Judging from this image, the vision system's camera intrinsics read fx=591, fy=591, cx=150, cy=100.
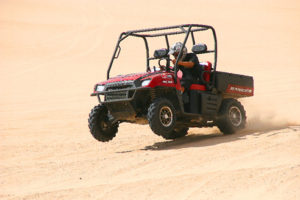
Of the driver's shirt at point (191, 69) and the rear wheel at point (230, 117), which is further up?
the driver's shirt at point (191, 69)

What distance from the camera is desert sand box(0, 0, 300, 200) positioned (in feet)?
21.2

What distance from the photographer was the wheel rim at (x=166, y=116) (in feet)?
29.1

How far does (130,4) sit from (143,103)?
35319 mm

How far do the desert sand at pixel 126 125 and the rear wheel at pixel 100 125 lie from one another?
0.28m

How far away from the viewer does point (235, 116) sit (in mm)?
10359

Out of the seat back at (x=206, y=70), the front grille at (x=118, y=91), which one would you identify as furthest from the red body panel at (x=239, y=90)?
the front grille at (x=118, y=91)

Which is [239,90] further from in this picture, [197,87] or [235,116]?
[197,87]

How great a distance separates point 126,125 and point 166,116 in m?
4.20

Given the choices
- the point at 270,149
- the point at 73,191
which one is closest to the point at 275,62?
the point at 270,149

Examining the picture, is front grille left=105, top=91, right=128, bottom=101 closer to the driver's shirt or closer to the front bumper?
the front bumper

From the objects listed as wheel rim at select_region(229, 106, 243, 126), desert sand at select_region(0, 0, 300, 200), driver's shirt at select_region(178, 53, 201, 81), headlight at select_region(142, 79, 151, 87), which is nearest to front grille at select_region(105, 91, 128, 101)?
headlight at select_region(142, 79, 151, 87)

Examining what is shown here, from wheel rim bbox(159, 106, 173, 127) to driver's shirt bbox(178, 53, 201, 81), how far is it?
104 centimetres

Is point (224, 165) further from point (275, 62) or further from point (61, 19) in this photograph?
point (61, 19)

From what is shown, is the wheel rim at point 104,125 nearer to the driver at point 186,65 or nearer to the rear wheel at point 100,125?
the rear wheel at point 100,125
